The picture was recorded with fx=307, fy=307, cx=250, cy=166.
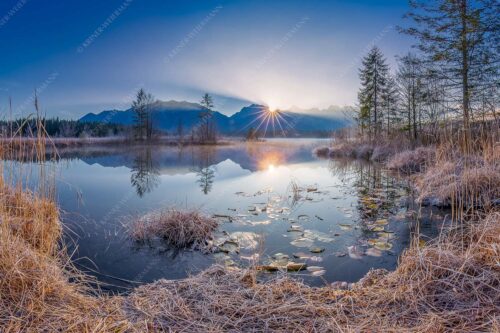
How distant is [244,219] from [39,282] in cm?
439

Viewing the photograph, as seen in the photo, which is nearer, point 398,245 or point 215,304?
point 215,304

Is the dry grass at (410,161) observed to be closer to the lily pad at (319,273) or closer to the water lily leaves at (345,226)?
the water lily leaves at (345,226)

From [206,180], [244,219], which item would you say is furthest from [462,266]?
[206,180]

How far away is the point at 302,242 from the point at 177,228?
2261 millimetres

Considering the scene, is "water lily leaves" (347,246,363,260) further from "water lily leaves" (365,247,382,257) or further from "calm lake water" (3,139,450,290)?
"water lily leaves" (365,247,382,257)

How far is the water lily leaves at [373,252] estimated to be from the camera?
4.76 metres

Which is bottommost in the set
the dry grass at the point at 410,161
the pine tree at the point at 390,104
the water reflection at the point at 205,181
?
the water reflection at the point at 205,181

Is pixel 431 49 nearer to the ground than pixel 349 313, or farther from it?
farther from it

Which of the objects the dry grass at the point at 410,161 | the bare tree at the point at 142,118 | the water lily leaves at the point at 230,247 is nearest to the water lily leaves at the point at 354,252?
the water lily leaves at the point at 230,247

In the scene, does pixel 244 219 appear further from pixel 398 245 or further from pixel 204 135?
pixel 204 135

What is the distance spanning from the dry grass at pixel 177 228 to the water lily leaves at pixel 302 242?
1531mm

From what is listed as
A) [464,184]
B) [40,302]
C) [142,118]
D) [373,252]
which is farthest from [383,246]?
[142,118]

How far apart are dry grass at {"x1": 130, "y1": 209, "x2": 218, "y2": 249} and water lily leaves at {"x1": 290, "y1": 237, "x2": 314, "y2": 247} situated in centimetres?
153

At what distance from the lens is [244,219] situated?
6.73 meters
